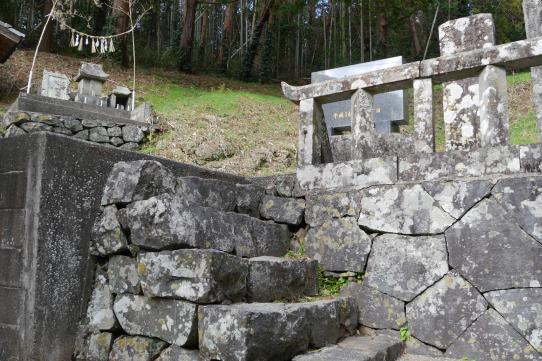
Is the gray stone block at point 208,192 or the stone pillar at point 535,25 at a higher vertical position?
the stone pillar at point 535,25

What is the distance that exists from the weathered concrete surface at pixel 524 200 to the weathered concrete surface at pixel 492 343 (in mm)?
563

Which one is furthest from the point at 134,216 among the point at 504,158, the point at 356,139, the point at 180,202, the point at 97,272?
the point at 504,158

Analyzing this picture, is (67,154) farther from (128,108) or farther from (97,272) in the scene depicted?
(128,108)

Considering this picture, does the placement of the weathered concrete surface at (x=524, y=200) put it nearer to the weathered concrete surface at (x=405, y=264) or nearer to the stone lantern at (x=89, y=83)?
the weathered concrete surface at (x=405, y=264)

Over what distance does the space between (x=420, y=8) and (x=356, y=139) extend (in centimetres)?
2004

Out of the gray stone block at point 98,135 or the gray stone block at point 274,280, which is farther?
the gray stone block at point 98,135

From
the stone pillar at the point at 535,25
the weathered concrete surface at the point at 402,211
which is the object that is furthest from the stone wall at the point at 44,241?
the stone pillar at the point at 535,25

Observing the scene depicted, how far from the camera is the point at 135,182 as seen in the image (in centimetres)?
280

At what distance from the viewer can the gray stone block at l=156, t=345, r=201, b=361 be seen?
2275 mm

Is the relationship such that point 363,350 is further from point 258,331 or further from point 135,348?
point 135,348

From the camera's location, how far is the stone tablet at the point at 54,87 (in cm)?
1153

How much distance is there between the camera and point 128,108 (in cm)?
1271

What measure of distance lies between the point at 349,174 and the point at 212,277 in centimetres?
158

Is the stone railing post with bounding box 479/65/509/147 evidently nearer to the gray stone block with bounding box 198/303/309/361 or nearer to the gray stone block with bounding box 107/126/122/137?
the gray stone block with bounding box 198/303/309/361
